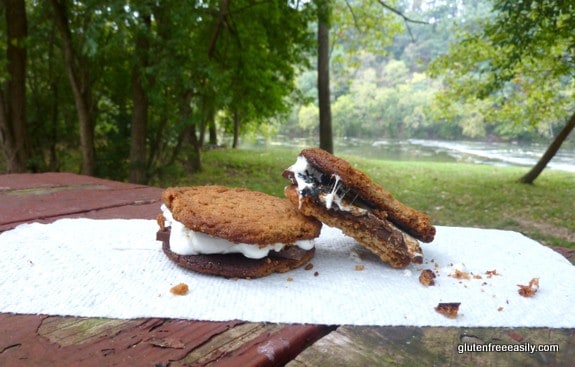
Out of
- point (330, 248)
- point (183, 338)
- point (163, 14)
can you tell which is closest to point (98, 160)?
point (163, 14)

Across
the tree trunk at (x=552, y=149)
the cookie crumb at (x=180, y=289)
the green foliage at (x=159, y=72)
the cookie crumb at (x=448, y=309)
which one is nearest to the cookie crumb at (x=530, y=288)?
the cookie crumb at (x=448, y=309)

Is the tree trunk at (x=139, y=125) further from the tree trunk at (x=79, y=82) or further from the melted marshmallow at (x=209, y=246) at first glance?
the melted marshmallow at (x=209, y=246)

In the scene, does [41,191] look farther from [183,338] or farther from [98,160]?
[98,160]

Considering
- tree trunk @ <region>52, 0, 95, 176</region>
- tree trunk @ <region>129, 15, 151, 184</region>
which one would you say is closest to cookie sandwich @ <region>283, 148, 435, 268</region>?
tree trunk @ <region>129, 15, 151, 184</region>

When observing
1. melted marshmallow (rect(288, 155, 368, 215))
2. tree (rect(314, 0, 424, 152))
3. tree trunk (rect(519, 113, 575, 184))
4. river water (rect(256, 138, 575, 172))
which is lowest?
river water (rect(256, 138, 575, 172))

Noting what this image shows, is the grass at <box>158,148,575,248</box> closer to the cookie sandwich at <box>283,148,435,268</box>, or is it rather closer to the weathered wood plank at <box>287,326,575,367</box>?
the cookie sandwich at <box>283,148,435,268</box>

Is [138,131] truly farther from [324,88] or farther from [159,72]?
[324,88]
